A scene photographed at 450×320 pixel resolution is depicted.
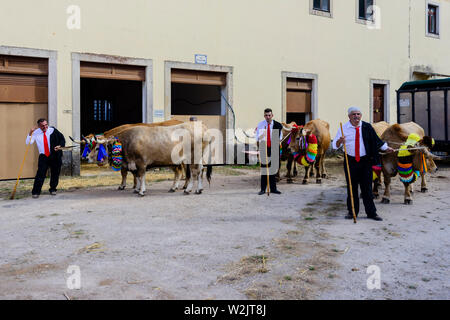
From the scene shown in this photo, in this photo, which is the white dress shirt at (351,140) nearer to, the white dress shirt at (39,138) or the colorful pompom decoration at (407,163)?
the colorful pompom decoration at (407,163)

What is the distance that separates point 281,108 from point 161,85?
468 centimetres

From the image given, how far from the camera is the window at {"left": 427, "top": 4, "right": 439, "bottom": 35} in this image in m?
22.2

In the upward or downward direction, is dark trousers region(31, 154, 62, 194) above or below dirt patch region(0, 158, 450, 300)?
above

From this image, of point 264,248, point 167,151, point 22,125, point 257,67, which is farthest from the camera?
point 257,67

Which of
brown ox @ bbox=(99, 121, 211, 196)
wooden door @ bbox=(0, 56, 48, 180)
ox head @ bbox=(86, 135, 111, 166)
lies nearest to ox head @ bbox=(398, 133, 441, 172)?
brown ox @ bbox=(99, 121, 211, 196)

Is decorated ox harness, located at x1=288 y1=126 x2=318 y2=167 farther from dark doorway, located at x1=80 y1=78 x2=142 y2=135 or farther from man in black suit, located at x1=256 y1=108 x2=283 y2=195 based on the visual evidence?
dark doorway, located at x1=80 y1=78 x2=142 y2=135

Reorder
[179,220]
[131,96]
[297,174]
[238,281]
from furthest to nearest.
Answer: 1. [131,96]
2. [297,174]
3. [179,220]
4. [238,281]

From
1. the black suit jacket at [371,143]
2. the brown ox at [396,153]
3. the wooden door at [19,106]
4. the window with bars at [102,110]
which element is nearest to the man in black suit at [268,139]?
the brown ox at [396,153]

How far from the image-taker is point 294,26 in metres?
17.4

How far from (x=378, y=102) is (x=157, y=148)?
1323cm

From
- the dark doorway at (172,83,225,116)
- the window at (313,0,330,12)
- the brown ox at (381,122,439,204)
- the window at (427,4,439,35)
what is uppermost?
the window at (427,4,439,35)

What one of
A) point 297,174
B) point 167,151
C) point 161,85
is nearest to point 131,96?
point 161,85

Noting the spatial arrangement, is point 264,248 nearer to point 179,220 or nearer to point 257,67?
point 179,220

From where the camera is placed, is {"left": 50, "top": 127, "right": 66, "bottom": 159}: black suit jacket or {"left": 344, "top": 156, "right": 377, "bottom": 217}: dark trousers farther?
{"left": 50, "top": 127, "right": 66, "bottom": 159}: black suit jacket
